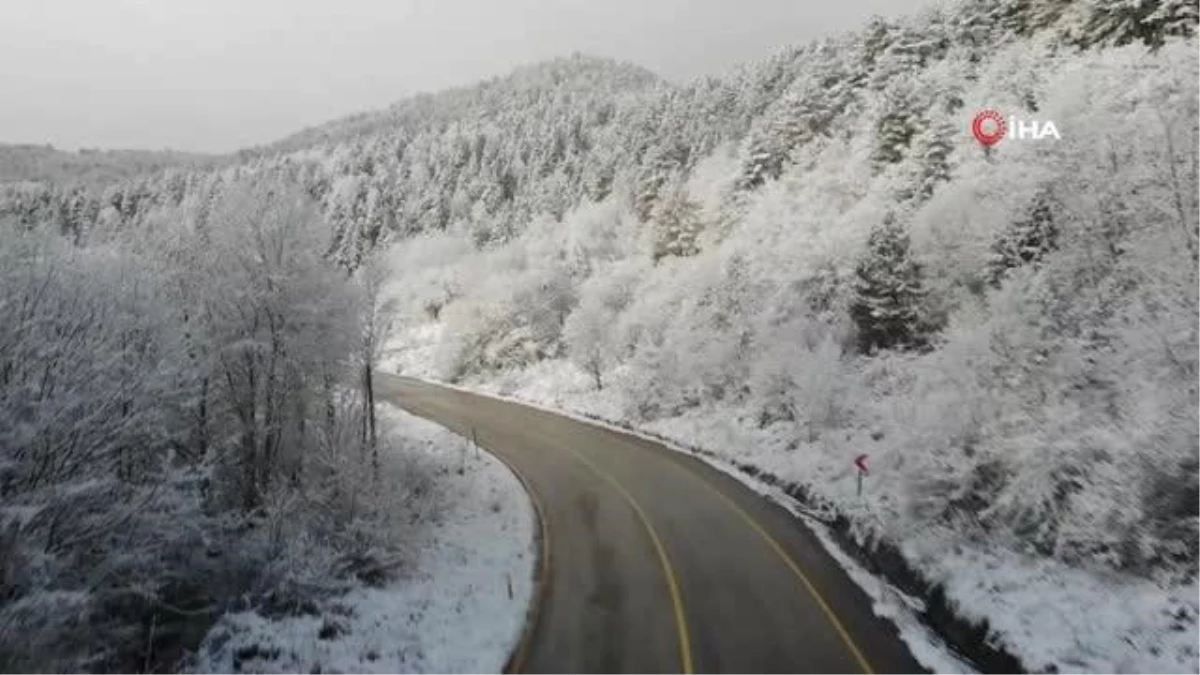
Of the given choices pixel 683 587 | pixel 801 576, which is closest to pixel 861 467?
Result: pixel 801 576

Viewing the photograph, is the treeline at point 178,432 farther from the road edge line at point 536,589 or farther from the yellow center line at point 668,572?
the yellow center line at point 668,572

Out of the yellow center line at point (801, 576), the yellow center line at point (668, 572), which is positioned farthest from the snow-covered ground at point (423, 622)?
the yellow center line at point (801, 576)

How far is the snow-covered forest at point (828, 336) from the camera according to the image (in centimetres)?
1260

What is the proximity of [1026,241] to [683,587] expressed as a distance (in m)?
16.3

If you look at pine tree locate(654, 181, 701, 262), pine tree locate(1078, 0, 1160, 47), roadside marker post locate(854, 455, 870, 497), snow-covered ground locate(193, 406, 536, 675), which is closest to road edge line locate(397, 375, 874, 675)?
roadside marker post locate(854, 455, 870, 497)

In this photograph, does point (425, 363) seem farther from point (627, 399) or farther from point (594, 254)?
point (627, 399)

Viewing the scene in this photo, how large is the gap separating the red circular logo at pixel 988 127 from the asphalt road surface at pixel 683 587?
2158 centimetres

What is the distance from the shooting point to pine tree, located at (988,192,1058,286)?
1012 inches

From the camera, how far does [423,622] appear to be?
16.4m

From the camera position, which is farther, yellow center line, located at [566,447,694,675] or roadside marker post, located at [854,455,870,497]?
roadside marker post, located at [854,455,870,497]

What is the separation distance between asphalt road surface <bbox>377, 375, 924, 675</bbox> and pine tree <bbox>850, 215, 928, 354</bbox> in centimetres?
827

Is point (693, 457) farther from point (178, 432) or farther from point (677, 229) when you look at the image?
point (677, 229)

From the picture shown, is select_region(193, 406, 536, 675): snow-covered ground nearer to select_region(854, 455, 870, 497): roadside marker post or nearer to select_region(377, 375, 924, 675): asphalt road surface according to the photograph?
select_region(377, 375, 924, 675): asphalt road surface

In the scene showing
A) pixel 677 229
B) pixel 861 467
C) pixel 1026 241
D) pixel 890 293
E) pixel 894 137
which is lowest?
pixel 861 467
